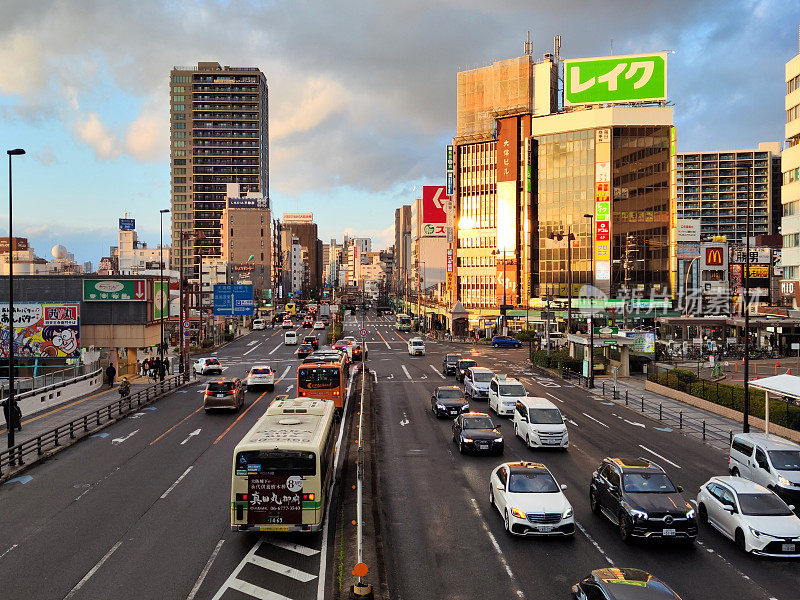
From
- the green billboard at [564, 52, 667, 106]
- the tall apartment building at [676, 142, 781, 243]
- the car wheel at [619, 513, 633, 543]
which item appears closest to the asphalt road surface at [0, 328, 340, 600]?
the car wheel at [619, 513, 633, 543]

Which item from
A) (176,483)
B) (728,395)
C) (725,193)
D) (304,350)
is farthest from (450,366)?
(725,193)

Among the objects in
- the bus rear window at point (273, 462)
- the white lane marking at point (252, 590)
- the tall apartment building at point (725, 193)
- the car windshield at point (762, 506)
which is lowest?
the white lane marking at point (252, 590)

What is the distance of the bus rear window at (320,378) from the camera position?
3067 cm

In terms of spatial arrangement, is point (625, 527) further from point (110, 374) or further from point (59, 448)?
point (110, 374)

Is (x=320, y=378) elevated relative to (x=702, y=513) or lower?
elevated

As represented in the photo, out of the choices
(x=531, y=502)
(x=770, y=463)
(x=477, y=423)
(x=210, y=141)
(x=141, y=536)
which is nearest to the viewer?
(x=141, y=536)

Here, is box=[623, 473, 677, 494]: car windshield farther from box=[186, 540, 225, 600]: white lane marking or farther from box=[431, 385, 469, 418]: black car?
box=[431, 385, 469, 418]: black car

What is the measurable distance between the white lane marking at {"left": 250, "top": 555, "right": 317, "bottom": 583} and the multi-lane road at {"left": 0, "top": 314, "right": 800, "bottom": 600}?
0.05 meters

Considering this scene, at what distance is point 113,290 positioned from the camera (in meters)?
45.8

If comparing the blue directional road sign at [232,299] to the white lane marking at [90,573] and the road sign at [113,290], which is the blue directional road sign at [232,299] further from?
the white lane marking at [90,573]

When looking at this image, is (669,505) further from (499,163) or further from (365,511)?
(499,163)

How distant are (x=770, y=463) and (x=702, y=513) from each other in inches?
135

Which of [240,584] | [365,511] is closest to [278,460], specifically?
[240,584]

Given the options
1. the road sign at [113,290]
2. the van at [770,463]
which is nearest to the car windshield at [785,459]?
the van at [770,463]
